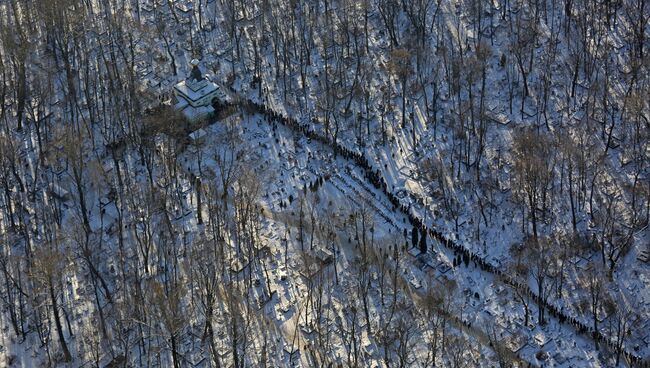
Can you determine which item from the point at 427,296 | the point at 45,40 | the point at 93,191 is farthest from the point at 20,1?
the point at 427,296

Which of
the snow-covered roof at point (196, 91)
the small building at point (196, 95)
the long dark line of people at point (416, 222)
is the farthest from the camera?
the snow-covered roof at point (196, 91)

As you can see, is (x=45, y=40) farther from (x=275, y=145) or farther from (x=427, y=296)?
(x=427, y=296)

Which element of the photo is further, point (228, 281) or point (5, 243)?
point (5, 243)

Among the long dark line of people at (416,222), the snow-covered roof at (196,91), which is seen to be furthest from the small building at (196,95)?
the long dark line of people at (416,222)

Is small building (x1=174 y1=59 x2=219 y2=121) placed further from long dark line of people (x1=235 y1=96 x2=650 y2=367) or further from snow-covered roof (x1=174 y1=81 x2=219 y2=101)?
long dark line of people (x1=235 y1=96 x2=650 y2=367)

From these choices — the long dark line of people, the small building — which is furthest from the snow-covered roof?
the long dark line of people

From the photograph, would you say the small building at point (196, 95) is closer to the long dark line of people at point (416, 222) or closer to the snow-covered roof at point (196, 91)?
the snow-covered roof at point (196, 91)

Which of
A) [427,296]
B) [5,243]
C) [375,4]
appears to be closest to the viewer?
[427,296]
